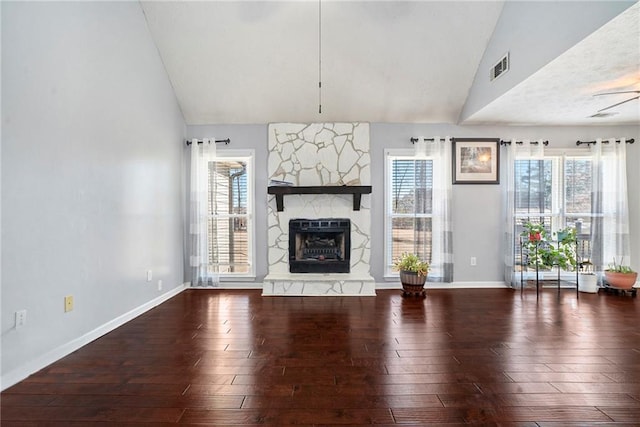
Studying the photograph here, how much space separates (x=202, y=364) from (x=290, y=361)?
65cm

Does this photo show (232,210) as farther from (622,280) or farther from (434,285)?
(622,280)

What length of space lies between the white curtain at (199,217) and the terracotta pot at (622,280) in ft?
17.9

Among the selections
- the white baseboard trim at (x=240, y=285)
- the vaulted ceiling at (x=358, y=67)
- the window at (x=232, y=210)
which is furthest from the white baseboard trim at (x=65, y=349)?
the vaulted ceiling at (x=358, y=67)

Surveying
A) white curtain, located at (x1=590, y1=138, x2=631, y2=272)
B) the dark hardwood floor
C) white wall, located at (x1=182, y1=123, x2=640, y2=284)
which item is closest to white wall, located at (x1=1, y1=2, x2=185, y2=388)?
the dark hardwood floor

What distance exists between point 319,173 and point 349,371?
3037 mm

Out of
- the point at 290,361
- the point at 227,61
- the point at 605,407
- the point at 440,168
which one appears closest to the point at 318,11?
the point at 227,61

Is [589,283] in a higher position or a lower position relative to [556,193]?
lower

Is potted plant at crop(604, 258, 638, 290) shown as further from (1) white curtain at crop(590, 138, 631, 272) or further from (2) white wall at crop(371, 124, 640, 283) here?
(2) white wall at crop(371, 124, 640, 283)

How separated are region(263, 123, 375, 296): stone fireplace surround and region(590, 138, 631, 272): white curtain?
10.6 feet

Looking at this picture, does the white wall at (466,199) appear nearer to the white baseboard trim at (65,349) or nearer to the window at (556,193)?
the window at (556,193)

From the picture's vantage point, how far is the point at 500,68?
376 cm

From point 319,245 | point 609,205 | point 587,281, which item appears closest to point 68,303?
point 319,245

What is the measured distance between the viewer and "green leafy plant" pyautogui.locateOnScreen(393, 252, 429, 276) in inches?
177

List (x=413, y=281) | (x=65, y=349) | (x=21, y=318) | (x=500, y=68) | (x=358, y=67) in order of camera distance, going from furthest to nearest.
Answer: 1. (x=413, y=281)
2. (x=358, y=67)
3. (x=500, y=68)
4. (x=65, y=349)
5. (x=21, y=318)
